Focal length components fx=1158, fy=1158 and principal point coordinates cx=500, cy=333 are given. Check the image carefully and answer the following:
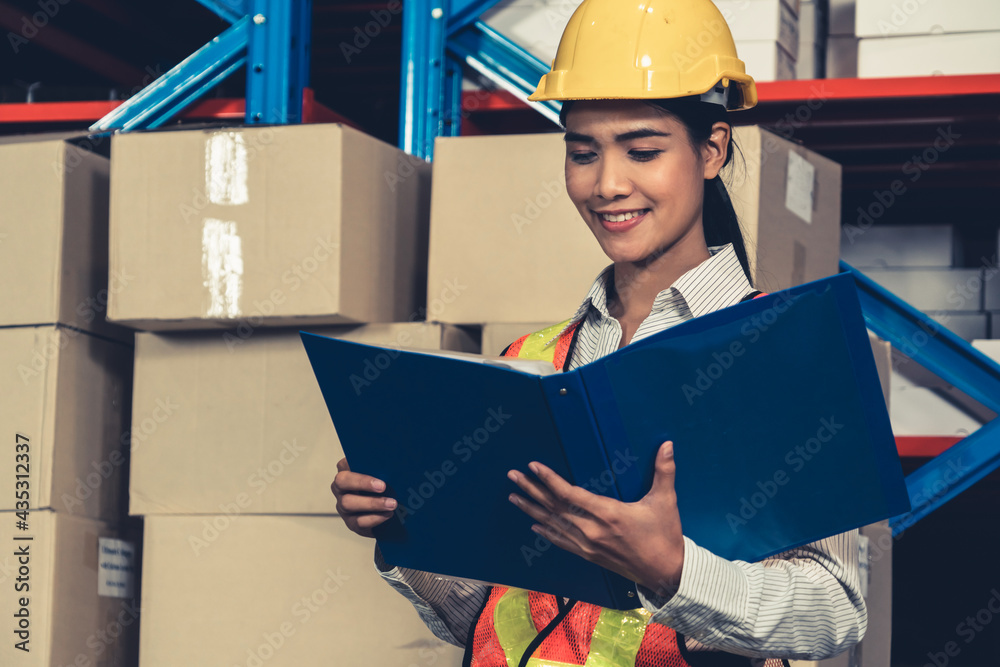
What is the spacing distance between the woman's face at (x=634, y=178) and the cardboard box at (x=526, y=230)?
0.67 metres

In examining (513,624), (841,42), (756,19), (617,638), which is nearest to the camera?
(617,638)

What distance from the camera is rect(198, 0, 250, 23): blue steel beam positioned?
283 centimetres

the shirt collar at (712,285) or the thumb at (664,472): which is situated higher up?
the shirt collar at (712,285)

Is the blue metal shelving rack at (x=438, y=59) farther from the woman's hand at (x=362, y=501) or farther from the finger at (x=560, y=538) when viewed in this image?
the finger at (x=560, y=538)

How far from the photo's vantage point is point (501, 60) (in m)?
2.75

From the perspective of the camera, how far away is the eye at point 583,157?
58.4 inches

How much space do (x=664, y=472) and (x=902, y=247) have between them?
8.14ft

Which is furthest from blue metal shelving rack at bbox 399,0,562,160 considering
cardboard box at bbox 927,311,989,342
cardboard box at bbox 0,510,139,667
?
cardboard box at bbox 927,311,989,342

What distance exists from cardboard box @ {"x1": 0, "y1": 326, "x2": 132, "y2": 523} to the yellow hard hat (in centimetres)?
128

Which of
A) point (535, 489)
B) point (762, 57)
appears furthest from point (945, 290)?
point (535, 489)

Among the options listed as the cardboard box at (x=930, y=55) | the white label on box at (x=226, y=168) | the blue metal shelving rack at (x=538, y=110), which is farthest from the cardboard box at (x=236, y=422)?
the cardboard box at (x=930, y=55)

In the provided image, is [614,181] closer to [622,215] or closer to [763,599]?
[622,215]

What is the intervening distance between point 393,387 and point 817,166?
4.63 feet

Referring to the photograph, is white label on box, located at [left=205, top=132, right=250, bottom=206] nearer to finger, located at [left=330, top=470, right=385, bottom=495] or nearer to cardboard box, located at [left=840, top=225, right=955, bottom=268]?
finger, located at [left=330, top=470, right=385, bottom=495]
